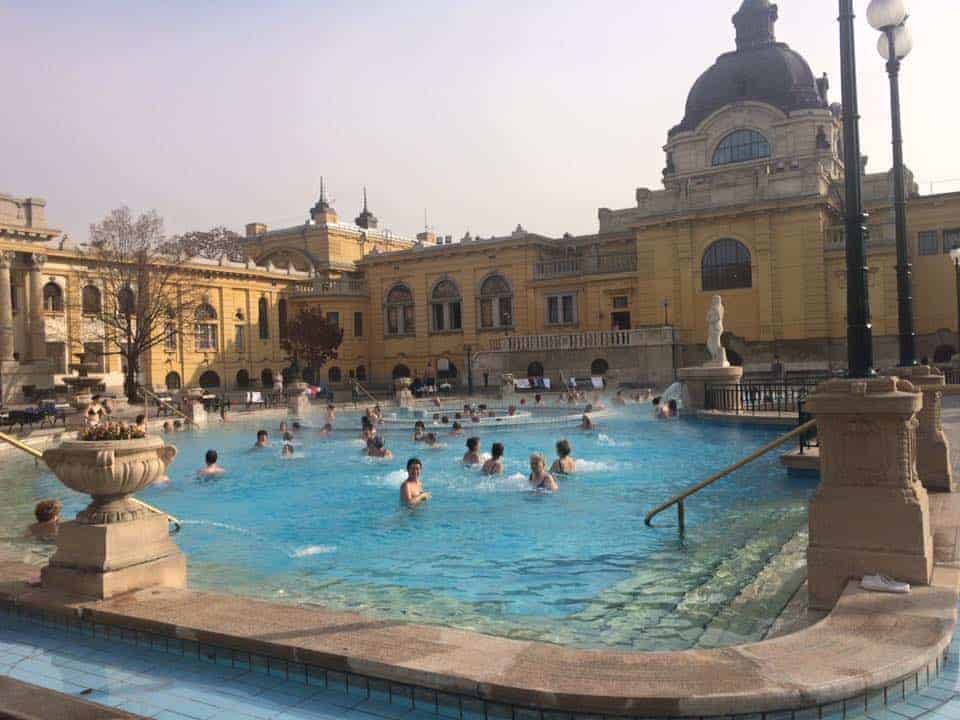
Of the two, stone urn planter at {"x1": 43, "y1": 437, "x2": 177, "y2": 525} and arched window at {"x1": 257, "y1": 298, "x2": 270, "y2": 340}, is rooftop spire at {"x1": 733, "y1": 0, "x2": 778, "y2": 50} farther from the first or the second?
stone urn planter at {"x1": 43, "y1": 437, "x2": 177, "y2": 525}

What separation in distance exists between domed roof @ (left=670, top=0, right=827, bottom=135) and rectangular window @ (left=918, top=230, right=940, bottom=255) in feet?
31.8

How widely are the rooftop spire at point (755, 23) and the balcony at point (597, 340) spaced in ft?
65.3

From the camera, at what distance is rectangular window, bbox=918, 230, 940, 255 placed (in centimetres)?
3972

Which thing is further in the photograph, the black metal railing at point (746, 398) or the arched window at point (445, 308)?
the arched window at point (445, 308)

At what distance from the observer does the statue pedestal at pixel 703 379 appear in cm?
2367

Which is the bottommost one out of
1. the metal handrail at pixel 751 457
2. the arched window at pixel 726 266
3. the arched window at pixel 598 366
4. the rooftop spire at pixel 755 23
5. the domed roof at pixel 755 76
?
the metal handrail at pixel 751 457

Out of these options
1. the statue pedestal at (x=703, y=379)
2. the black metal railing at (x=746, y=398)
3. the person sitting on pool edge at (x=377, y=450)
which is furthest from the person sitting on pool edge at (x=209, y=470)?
the statue pedestal at (x=703, y=379)

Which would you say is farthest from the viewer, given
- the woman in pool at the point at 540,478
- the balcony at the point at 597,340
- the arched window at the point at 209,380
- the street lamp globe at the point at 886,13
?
the arched window at the point at 209,380

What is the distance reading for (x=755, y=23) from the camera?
48.5 metres

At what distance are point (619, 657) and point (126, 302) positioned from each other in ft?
136

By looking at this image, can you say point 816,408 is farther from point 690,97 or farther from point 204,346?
point 204,346

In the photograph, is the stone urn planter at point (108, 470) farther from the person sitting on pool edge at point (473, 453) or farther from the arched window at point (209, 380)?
the arched window at point (209, 380)

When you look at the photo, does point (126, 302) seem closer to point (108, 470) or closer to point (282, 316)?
point (282, 316)

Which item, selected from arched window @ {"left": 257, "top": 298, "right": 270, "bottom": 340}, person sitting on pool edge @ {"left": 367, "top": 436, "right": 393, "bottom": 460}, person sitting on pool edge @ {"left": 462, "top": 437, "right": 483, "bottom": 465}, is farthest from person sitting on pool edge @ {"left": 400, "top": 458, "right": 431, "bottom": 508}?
arched window @ {"left": 257, "top": 298, "right": 270, "bottom": 340}
